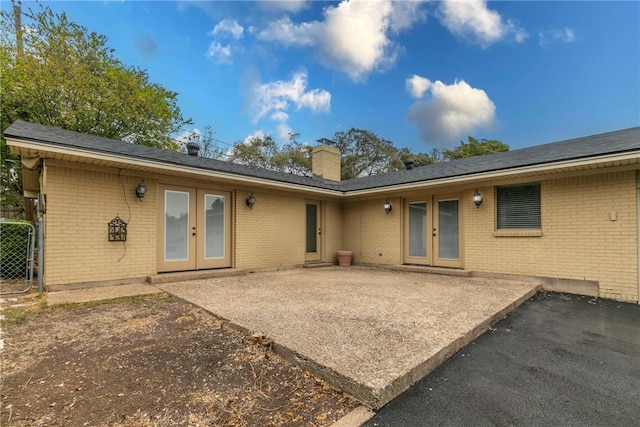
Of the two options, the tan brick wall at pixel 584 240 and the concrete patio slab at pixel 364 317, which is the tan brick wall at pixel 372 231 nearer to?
the concrete patio slab at pixel 364 317

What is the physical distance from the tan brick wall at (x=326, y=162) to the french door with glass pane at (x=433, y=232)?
497cm

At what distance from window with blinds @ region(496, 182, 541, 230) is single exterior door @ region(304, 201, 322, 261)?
16.9 ft

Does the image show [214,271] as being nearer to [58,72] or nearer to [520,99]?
[58,72]

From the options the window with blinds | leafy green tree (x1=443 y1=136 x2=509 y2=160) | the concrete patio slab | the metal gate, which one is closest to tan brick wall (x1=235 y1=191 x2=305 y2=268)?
the concrete patio slab

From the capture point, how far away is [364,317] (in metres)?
3.78

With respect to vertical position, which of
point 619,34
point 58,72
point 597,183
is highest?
point 58,72

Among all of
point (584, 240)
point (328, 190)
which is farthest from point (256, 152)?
point (584, 240)

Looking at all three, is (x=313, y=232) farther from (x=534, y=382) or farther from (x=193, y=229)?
(x=534, y=382)

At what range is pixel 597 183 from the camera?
5598 mm

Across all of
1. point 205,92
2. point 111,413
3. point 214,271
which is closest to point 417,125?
point 205,92

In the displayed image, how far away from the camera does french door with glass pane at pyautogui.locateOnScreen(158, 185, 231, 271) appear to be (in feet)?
21.5

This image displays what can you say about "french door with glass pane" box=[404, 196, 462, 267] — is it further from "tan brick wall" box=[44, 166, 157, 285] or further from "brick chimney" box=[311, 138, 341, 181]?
"tan brick wall" box=[44, 166, 157, 285]

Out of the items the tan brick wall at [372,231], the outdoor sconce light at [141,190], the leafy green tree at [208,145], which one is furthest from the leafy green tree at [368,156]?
the outdoor sconce light at [141,190]

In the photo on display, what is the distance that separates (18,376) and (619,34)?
13067 millimetres
